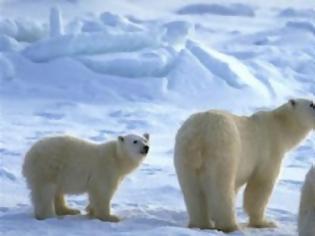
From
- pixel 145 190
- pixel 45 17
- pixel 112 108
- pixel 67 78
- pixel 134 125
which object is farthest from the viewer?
pixel 45 17

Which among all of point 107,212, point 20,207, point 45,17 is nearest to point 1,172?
point 20,207

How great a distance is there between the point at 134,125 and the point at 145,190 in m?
5.93

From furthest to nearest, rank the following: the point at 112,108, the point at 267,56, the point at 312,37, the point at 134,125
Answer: the point at 312,37 → the point at 267,56 → the point at 112,108 → the point at 134,125

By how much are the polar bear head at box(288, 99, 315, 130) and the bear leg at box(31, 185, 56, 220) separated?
2301mm

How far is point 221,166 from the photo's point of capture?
5.94 m

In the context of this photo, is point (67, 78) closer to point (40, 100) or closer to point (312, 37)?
point (40, 100)

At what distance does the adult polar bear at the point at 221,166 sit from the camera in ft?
19.5

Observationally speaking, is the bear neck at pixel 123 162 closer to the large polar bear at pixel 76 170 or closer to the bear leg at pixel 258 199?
the large polar bear at pixel 76 170

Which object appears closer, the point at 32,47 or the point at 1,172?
the point at 1,172

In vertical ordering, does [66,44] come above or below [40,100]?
above

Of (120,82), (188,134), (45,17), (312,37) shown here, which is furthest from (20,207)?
(45,17)

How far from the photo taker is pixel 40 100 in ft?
54.4

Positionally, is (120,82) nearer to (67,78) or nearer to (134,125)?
(67,78)

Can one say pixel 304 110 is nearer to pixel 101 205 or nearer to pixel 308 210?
pixel 308 210
